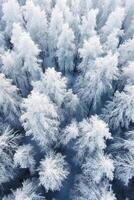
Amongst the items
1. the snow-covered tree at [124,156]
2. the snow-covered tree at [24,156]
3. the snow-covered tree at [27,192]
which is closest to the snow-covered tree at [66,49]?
the snow-covered tree at [124,156]

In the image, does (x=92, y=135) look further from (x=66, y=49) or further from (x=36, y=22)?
(x=36, y=22)

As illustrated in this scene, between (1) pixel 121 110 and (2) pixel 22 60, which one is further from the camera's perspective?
(2) pixel 22 60

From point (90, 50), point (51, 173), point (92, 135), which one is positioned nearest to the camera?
point (51, 173)

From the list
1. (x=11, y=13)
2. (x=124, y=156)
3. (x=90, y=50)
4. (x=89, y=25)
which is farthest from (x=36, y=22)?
(x=124, y=156)

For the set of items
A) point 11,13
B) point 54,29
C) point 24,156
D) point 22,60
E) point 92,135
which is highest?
point 11,13

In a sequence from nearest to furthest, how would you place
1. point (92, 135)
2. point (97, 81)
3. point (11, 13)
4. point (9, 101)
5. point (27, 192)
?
point (92, 135) → point (27, 192) → point (9, 101) → point (97, 81) → point (11, 13)

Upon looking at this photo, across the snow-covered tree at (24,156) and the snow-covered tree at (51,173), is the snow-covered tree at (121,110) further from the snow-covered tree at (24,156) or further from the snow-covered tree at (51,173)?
the snow-covered tree at (24,156)

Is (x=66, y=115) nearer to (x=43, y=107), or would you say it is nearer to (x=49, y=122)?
Result: (x=49, y=122)

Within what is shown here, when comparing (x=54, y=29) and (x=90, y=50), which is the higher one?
(x=54, y=29)
